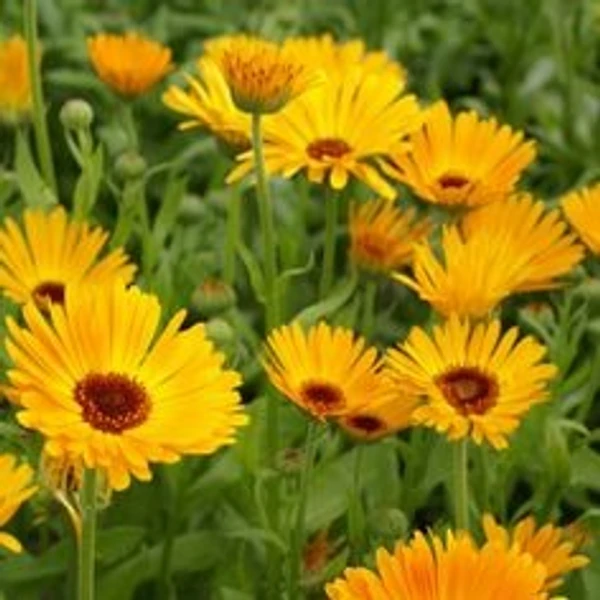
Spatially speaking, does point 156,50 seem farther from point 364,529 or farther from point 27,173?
point 364,529

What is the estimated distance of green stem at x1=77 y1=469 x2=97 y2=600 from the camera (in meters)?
1.35

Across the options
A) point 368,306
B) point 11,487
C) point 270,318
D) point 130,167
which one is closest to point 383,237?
point 368,306

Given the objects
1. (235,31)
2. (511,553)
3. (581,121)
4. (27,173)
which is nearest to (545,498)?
(511,553)

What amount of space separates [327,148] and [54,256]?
310mm

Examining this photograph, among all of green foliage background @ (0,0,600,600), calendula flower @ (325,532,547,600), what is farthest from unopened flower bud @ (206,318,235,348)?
calendula flower @ (325,532,547,600)

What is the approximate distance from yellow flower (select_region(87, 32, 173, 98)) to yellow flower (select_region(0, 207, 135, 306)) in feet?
1.02

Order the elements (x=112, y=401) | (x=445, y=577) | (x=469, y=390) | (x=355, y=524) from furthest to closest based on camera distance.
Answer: (x=355, y=524)
(x=469, y=390)
(x=112, y=401)
(x=445, y=577)

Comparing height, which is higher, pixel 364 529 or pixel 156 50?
pixel 156 50

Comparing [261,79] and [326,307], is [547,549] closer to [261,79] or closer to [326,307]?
[326,307]

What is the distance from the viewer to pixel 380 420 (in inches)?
65.2

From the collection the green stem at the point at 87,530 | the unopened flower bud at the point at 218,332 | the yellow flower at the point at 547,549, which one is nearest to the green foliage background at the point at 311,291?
the unopened flower bud at the point at 218,332

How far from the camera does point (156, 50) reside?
86.9 inches

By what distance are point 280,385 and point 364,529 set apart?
0.62 feet

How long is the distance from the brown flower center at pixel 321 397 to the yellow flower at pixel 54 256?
0.93 feet
